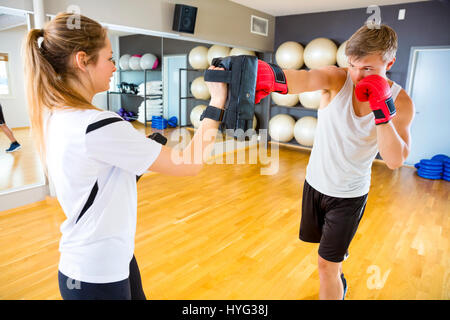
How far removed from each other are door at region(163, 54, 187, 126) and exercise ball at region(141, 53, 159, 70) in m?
0.16

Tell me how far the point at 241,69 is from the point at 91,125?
0.45 m

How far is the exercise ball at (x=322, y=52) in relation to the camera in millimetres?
5070

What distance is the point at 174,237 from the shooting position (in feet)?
8.48

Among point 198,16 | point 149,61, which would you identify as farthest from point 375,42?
point 198,16

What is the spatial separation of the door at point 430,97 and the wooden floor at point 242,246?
1.47m

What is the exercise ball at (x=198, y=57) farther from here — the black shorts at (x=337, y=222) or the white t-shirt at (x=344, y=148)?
the black shorts at (x=337, y=222)

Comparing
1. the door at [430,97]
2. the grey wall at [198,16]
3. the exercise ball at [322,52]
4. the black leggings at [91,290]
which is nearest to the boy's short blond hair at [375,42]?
the black leggings at [91,290]

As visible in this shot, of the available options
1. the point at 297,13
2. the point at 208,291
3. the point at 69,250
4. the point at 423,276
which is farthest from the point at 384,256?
the point at 297,13

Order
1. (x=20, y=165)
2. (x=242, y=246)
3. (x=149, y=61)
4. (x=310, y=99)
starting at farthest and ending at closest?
(x=310, y=99)
(x=149, y=61)
(x=20, y=165)
(x=242, y=246)

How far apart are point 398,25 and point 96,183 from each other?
18.3ft

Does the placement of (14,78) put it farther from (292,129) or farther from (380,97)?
(292,129)

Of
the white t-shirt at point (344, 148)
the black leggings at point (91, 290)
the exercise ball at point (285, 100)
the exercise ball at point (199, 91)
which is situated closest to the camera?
the black leggings at point (91, 290)

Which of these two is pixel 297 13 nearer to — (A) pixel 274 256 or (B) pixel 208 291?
(A) pixel 274 256

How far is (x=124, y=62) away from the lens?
13.1 feet
